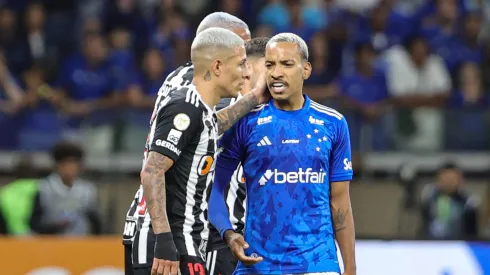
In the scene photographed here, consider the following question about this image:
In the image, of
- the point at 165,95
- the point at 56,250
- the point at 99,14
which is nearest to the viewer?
the point at 165,95

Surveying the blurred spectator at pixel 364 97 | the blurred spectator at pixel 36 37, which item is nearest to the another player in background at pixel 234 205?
the blurred spectator at pixel 364 97

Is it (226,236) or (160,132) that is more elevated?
(160,132)

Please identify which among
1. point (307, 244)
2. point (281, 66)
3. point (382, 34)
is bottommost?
point (307, 244)

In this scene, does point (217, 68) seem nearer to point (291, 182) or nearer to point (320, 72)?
point (291, 182)

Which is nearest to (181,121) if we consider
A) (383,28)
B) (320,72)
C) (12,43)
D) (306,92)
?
(306,92)

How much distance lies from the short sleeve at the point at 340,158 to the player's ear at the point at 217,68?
0.76 m

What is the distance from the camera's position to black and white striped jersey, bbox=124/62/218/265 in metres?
5.95

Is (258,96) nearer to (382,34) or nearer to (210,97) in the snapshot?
(210,97)

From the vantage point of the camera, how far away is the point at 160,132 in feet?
19.5

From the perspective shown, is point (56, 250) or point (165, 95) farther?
point (56, 250)

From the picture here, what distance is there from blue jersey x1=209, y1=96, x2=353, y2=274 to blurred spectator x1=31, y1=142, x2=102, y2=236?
17.3 feet

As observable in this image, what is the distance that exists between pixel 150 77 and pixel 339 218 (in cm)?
798

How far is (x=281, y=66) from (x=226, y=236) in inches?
40.2

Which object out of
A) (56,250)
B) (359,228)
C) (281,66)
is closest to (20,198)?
(56,250)
